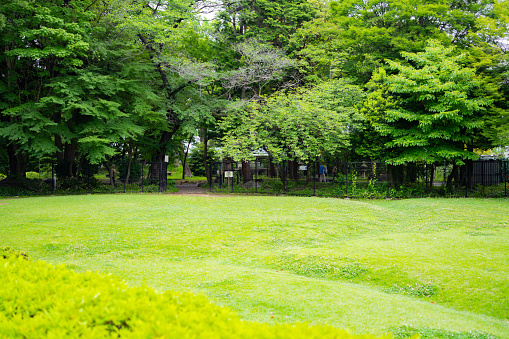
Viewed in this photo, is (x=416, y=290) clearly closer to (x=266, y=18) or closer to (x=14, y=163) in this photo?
(x=14, y=163)

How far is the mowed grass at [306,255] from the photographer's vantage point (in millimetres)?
5078

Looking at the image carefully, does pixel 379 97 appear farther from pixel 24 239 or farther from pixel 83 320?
pixel 83 320

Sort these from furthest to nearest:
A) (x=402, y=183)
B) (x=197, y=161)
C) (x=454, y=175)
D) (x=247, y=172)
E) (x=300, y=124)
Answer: (x=197, y=161) → (x=247, y=172) → (x=454, y=175) → (x=300, y=124) → (x=402, y=183)

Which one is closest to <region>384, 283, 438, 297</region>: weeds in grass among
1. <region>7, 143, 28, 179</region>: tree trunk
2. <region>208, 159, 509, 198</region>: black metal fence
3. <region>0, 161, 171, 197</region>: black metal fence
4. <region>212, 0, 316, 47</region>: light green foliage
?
<region>208, 159, 509, 198</region>: black metal fence

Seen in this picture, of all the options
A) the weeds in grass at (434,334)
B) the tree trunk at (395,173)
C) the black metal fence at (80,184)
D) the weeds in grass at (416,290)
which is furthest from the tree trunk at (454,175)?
the weeds in grass at (434,334)

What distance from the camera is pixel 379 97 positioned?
67.8ft

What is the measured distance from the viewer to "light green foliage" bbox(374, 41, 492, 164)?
18.5 metres

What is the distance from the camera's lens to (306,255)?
326 inches

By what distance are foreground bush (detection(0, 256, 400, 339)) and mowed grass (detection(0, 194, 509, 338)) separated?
1.82 metres

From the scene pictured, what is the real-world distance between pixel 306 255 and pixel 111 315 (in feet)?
20.0

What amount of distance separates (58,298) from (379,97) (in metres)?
20.1

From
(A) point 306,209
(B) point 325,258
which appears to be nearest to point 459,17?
(A) point 306,209

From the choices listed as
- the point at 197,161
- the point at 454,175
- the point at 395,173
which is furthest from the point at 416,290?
the point at 197,161

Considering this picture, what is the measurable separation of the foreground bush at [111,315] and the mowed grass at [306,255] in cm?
182
